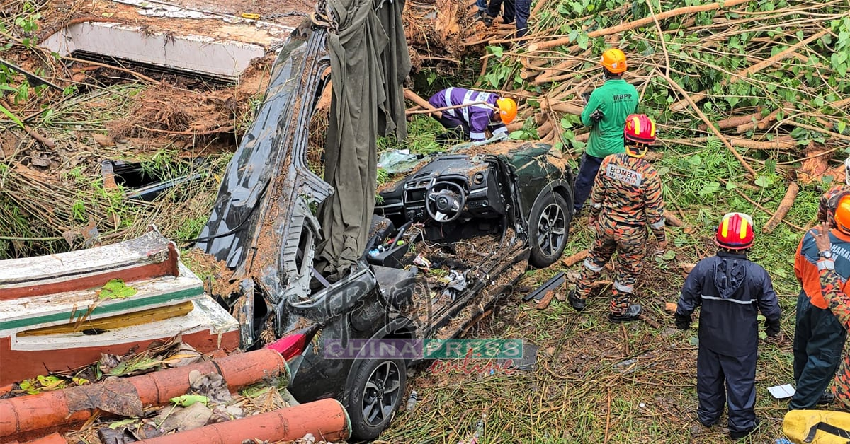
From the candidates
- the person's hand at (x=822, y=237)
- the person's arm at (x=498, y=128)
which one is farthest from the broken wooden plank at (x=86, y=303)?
the person's arm at (x=498, y=128)

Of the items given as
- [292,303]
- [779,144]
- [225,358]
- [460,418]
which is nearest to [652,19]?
[779,144]

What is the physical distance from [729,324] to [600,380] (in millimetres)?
1181

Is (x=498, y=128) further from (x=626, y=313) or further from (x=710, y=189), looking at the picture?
(x=626, y=313)

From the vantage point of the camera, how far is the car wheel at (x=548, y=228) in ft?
25.8

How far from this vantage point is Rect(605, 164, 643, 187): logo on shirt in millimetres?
6906

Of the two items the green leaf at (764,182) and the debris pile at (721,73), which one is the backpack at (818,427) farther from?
the debris pile at (721,73)

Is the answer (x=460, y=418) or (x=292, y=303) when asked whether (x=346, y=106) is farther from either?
(x=460, y=418)

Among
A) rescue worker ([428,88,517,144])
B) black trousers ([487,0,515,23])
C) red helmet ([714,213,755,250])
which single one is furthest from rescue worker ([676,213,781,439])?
black trousers ([487,0,515,23])

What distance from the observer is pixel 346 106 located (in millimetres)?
6230

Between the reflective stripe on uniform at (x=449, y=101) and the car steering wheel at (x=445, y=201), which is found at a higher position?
the reflective stripe on uniform at (x=449, y=101)

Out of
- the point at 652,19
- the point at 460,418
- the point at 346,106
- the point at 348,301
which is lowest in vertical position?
the point at 460,418

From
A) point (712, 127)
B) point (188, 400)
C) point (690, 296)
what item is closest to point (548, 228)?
point (690, 296)

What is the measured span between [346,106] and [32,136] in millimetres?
3742

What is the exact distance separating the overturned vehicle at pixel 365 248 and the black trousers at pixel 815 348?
7.83 ft
